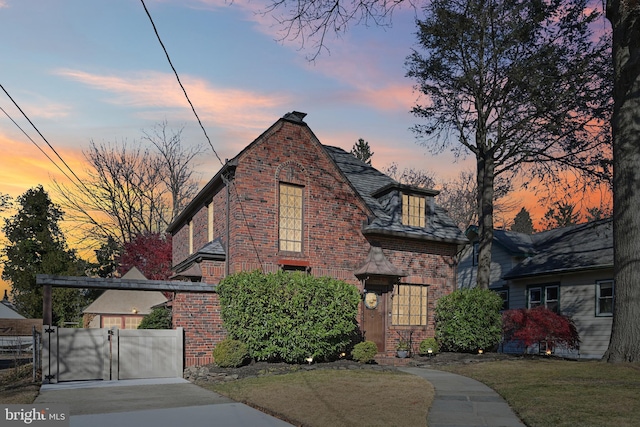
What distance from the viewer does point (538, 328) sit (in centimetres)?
2061

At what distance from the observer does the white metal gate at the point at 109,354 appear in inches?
539

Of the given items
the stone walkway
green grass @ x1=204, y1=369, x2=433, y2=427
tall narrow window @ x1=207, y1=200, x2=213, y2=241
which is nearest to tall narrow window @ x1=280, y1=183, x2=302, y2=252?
tall narrow window @ x1=207, y1=200, x2=213, y2=241

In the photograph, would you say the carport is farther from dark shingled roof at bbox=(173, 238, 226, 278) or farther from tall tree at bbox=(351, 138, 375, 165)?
tall tree at bbox=(351, 138, 375, 165)

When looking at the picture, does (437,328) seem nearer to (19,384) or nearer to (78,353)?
(78,353)

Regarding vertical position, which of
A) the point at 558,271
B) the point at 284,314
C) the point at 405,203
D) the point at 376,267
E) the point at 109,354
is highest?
the point at 405,203

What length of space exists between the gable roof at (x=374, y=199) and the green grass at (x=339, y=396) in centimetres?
735

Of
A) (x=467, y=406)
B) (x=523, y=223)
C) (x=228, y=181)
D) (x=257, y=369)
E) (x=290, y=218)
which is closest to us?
(x=467, y=406)

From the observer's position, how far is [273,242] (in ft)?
59.6

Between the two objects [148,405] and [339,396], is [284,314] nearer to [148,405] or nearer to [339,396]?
[339,396]

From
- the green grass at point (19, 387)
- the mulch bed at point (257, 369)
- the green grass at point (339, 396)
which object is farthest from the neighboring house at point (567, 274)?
the green grass at point (19, 387)

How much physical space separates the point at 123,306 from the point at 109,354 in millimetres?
13139

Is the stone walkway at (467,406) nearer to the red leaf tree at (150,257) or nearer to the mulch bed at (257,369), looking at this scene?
the mulch bed at (257,369)

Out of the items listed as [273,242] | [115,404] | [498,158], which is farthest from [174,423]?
[498,158]

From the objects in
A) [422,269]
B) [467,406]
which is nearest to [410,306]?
[422,269]
